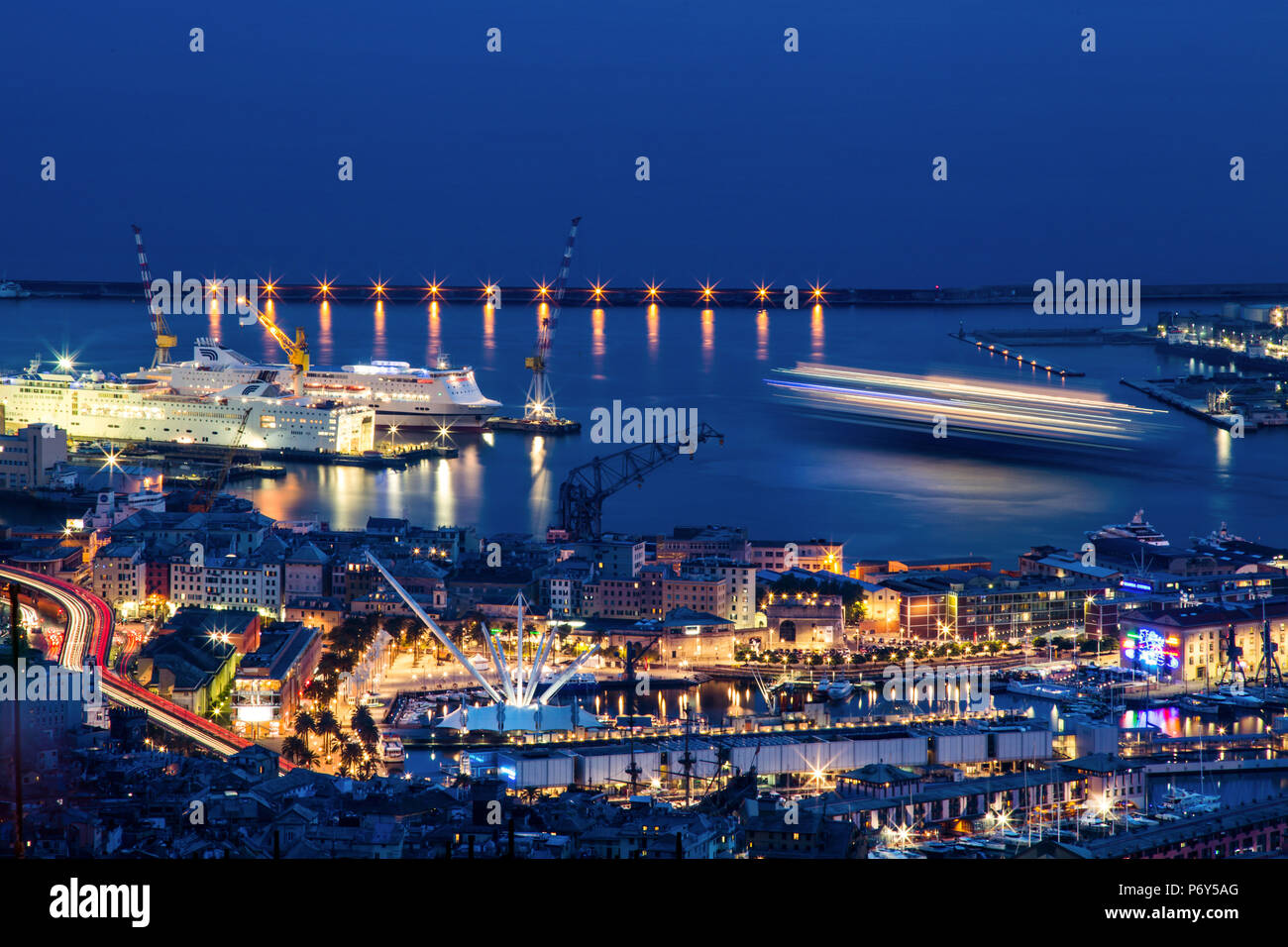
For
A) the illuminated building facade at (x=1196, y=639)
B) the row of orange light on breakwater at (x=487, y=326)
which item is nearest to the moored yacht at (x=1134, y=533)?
the illuminated building facade at (x=1196, y=639)

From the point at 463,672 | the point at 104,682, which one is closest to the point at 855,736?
the point at 463,672

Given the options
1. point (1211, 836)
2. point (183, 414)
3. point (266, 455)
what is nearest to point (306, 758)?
point (1211, 836)

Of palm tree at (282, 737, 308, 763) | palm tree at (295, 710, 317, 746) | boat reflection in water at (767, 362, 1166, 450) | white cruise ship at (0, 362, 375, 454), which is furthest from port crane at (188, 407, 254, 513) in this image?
boat reflection in water at (767, 362, 1166, 450)

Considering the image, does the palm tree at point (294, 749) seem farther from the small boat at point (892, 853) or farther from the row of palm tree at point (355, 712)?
the small boat at point (892, 853)

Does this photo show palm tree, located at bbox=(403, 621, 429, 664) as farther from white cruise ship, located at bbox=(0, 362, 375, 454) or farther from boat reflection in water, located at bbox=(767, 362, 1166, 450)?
boat reflection in water, located at bbox=(767, 362, 1166, 450)

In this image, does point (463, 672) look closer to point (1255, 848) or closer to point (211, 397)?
point (1255, 848)

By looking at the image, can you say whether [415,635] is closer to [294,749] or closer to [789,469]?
[294,749]

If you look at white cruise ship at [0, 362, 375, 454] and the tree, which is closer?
the tree
